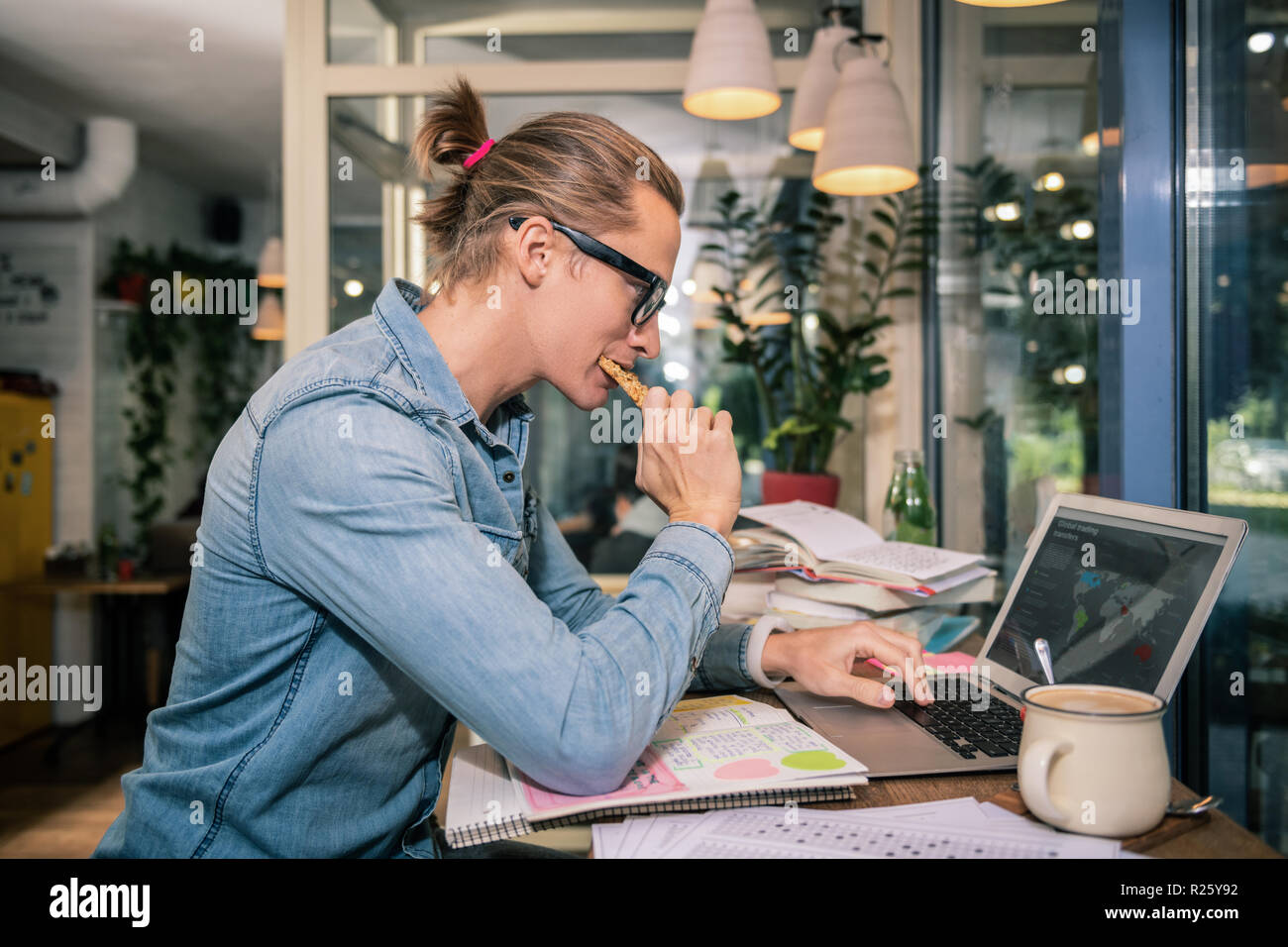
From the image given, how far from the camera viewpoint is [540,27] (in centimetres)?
329

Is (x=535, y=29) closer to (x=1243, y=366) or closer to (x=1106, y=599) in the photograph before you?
(x=1243, y=366)

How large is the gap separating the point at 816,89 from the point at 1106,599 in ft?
6.03

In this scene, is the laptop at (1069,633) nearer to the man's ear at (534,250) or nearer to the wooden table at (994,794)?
the wooden table at (994,794)

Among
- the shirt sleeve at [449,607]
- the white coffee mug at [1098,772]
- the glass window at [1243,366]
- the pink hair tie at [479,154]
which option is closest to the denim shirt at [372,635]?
the shirt sleeve at [449,607]

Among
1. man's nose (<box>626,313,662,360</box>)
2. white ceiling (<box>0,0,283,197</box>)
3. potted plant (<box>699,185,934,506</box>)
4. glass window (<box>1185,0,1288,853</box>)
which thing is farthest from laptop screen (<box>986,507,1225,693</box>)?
white ceiling (<box>0,0,283,197</box>)

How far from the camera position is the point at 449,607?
2.55ft

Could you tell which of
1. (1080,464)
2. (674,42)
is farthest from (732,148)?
(1080,464)

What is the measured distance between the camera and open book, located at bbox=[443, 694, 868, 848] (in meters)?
0.78

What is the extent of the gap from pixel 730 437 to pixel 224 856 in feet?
2.35

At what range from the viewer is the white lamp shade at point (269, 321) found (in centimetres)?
603

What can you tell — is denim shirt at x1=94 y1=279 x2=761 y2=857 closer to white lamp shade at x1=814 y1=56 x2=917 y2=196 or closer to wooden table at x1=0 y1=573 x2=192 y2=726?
white lamp shade at x1=814 y1=56 x2=917 y2=196

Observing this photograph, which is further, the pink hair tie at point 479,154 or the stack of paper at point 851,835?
the pink hair tie at point 479,154

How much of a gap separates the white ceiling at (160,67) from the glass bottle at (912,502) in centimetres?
355

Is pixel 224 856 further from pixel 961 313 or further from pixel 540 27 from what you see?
pixel 540 27
